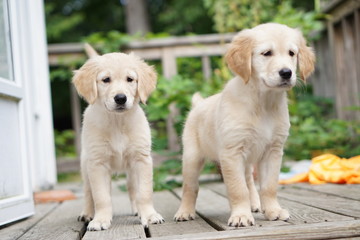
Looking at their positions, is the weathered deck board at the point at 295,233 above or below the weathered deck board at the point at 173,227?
above

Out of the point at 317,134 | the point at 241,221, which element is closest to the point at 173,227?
the point at 241,221

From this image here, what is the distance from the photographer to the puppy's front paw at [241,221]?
265 cm

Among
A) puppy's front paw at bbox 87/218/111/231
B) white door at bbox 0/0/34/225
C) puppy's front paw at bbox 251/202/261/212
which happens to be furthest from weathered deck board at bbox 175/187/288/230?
white door at bbox 0/0/34/225

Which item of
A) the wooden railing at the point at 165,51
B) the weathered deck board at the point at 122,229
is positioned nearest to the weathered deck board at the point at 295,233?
the weathered deck board at the point at 122,229

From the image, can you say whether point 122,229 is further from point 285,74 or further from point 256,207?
point 285,74

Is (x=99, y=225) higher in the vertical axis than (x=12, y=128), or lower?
lower

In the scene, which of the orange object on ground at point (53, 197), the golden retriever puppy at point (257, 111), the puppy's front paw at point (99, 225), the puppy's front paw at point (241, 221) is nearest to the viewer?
the puppy's front paw at point (241, 221)

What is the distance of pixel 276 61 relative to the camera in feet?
9.09

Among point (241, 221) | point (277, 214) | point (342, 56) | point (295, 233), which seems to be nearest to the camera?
point (295, 233)

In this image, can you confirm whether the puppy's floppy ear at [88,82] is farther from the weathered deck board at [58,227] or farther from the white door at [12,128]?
the weathered deck board at [58,227]

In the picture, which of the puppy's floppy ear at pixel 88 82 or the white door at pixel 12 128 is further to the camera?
the white door at pixel 12 128

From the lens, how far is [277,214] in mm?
2826

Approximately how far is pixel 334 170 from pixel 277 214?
1.86 meters

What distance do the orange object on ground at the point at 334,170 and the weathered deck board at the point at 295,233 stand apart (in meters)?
1.96
